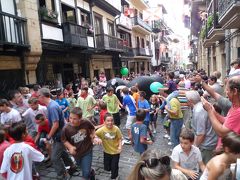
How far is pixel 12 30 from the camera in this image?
9.03 metres

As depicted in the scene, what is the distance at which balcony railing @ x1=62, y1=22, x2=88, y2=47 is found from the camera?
12.7 m

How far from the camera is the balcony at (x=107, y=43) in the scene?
55.9ft

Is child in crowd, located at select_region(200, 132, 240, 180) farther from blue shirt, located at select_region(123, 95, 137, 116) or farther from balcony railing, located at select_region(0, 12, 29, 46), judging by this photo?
balcony railing, located at select_region(0, 12, 29, 46)

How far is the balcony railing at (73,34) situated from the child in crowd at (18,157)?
31.1 ft

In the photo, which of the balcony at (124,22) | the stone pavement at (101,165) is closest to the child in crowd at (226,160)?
the stone pavement at (101,165)

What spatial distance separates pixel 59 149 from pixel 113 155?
1.03 meters

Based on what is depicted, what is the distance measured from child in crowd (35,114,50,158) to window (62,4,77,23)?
970 cm

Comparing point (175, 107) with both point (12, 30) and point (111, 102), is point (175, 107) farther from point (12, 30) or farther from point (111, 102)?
point (12, 30)

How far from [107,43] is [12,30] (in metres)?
9.39

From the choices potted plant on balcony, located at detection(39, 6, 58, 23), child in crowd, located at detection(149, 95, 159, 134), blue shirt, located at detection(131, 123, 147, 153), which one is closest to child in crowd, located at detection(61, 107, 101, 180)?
blue shirt, located at detection(131, 123, 147, 153)

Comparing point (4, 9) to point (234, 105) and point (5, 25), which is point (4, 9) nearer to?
point (5, 25)

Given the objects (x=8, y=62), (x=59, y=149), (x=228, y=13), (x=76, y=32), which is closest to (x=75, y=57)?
(x=76, y=32)

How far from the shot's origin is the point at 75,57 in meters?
15.2

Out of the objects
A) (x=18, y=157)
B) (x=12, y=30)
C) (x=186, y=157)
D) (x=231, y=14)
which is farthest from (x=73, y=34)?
(x=186, y=157)
